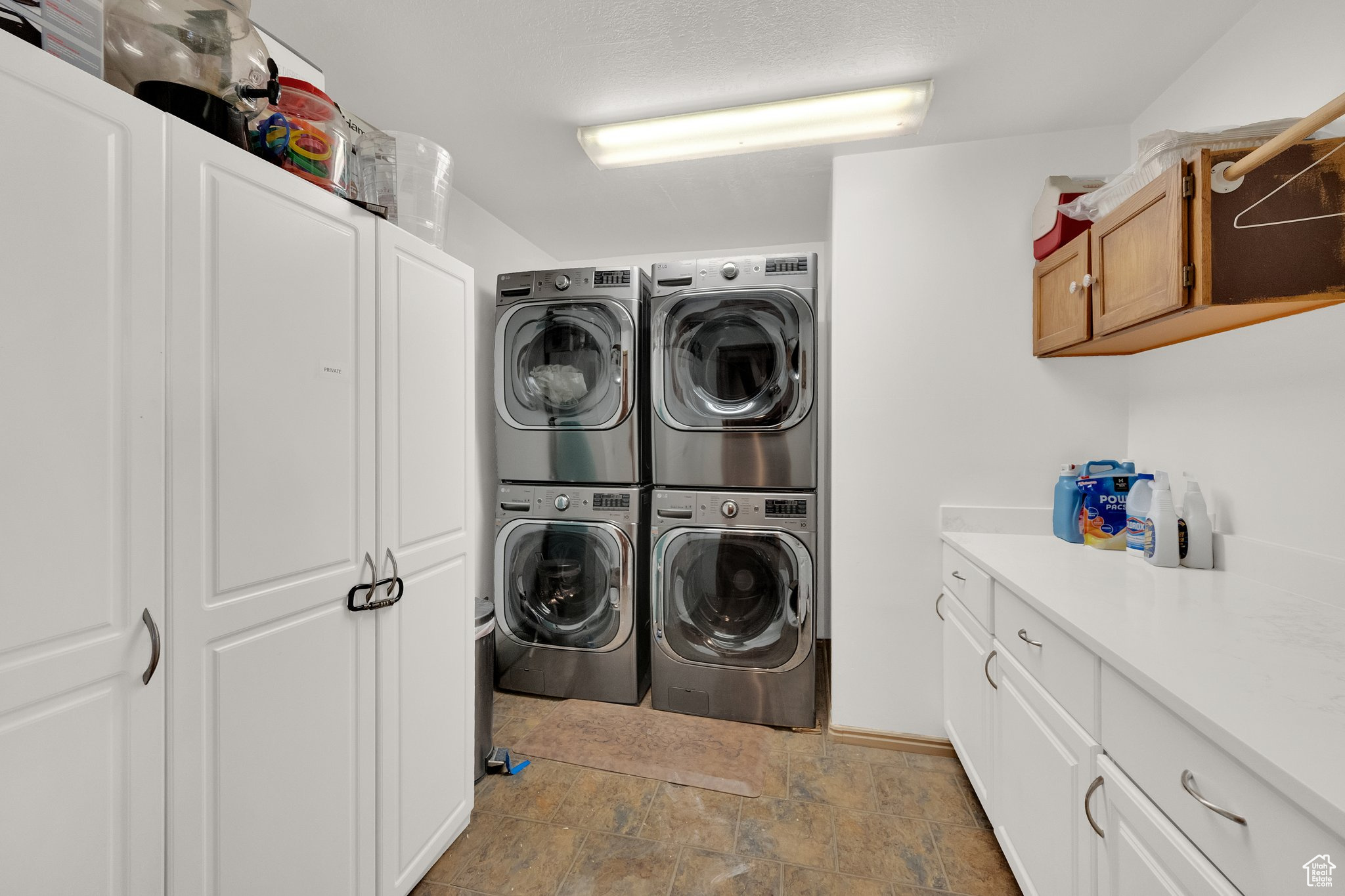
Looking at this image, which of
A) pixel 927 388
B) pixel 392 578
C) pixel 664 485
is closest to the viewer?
pixel 392 578

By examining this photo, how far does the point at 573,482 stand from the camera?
2.49 m

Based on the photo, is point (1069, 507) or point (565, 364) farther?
point (565, 364)

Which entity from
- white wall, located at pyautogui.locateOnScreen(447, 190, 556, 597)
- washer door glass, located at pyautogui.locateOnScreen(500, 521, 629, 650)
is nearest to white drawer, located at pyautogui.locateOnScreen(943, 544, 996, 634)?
washer door glass, located at pyautogui.locateOnScreen(500, 521, 629, 650)

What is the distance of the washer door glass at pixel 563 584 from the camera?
2439 millimetres

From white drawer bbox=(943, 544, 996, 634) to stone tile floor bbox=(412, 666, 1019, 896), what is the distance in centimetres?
70

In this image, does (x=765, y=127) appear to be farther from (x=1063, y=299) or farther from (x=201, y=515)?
(x=201, y=515)

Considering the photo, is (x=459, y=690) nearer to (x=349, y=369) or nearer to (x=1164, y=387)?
(x=349, y=369)

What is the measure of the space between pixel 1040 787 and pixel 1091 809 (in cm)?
24

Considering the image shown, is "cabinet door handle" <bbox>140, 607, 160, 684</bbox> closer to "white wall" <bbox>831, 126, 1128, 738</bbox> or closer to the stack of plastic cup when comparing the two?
the stack of plastic cup

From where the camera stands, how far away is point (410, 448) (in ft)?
4.47

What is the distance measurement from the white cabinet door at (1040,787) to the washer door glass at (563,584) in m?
1.51

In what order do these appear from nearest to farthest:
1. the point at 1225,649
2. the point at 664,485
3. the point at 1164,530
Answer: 1. the point at 1225,649
2. the point at 1164,530
3. the point at 664,485

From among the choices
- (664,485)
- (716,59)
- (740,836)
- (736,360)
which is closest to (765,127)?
(716,59)

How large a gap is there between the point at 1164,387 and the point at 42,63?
276 centimetres
